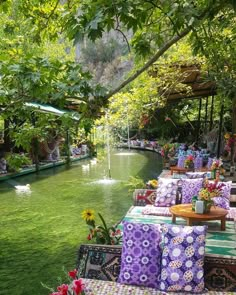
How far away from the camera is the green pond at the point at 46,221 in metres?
4.98

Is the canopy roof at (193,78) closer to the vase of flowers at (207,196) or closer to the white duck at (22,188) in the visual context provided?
the vase of flowers at (207,196)

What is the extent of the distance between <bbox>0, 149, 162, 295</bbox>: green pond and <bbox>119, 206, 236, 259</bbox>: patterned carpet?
930 millimetres

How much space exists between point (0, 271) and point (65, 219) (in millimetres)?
2829

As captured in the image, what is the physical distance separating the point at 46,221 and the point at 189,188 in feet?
9.89

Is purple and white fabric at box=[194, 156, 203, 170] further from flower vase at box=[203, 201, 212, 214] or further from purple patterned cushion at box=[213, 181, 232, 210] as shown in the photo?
flower vase at box=[203, 201, 212, 214]

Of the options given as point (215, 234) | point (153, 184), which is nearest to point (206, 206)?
point (215, 234)

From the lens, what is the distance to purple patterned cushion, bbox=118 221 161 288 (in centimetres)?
343

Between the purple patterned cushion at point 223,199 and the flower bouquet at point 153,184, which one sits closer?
the purple patterned cushion at point 223,199

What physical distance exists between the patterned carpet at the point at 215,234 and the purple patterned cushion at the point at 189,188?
0.40 meters

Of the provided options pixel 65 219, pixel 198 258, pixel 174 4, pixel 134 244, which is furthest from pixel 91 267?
pixel 65 219

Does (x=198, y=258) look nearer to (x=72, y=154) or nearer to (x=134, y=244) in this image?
(x=134, y=244)

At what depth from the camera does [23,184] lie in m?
13.0

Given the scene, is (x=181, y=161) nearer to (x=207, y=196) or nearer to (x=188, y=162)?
(x=188, y=162)

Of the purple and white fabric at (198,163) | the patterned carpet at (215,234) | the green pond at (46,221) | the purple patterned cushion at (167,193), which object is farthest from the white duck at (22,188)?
the purple patterned cushion at (167,193)
